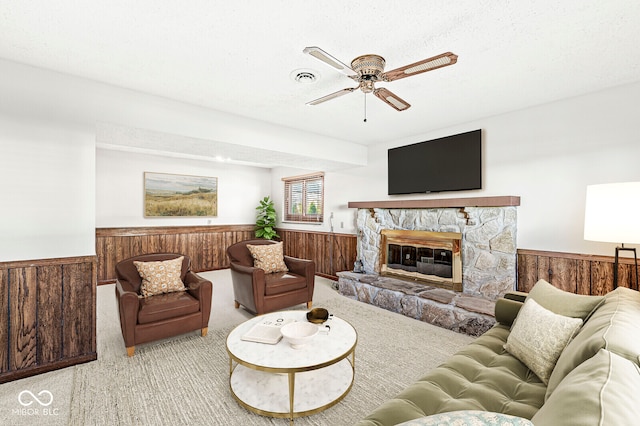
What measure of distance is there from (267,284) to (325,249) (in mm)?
2541

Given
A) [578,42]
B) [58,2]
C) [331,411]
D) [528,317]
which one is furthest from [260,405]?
[578,42]

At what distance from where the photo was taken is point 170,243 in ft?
20.7

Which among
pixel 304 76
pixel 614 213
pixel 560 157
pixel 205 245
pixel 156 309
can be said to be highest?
pixel 304 76

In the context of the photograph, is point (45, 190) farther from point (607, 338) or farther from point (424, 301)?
point (424, 301)

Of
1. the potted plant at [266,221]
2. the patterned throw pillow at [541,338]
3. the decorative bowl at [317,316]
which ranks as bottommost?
the decorative bowl at [317,316]

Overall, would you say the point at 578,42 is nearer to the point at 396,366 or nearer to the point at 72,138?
the point at 396,366

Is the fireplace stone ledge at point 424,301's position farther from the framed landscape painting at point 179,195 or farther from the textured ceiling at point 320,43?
the framed landscape painting at point 179,195

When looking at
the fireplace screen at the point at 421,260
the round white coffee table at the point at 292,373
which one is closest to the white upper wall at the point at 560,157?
the fireplace screen at the point at 421,260

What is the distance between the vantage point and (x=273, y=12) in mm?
1826

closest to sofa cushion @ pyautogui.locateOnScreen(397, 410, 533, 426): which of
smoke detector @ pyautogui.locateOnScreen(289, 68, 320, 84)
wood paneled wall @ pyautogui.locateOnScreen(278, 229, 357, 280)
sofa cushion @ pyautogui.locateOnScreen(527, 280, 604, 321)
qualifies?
sofa cushion @ pyautogui.locateOnScreen(527, 280, 604, 321)

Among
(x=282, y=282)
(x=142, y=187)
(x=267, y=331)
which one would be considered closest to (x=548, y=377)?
(x=267, y=331)

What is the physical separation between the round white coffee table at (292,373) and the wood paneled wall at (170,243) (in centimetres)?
457

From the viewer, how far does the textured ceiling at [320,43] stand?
181 centimetres

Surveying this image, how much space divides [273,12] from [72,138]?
7.40ft
